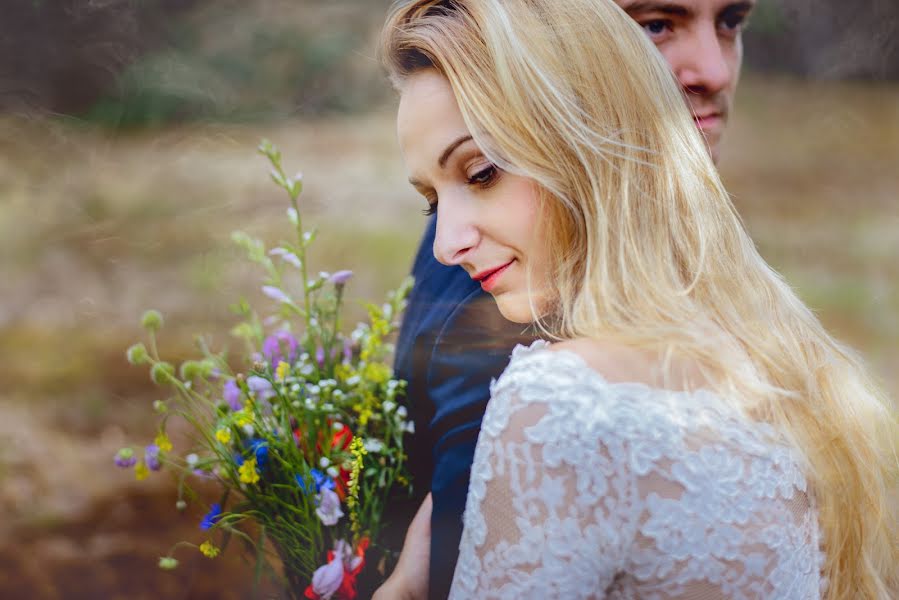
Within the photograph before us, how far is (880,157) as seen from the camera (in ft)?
7.19

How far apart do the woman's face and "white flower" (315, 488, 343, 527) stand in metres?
0.30

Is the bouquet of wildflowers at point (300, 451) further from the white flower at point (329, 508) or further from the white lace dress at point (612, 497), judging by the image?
the white lace dress at point (612, 497)

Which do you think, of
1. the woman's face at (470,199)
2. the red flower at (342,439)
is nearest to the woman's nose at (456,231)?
the woman's face at (470,199)

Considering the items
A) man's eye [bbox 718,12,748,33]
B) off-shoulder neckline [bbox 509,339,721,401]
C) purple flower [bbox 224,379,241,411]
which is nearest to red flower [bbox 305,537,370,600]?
purple flower [bbox 224,379,241,411]

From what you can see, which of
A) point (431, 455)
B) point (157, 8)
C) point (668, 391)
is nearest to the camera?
point (668, 391)

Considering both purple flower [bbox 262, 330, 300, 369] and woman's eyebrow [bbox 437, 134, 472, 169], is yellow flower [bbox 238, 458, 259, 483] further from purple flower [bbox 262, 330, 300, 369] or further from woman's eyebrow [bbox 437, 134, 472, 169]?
woman's eyebrow [bbox 437, 134, 472, 169]

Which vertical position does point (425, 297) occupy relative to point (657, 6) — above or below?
below

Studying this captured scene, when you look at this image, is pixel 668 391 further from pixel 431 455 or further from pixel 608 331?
pixel 431 455

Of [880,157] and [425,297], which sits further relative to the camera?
[880,157]

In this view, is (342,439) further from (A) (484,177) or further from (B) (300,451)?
(A) (484,177)

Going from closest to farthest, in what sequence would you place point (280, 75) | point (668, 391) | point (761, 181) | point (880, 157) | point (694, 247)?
1. point (668, 391)
2. point (694, 247)
3. point (280, 75)
4. point (880, 157)
5. point (761, 181)

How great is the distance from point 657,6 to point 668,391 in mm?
643

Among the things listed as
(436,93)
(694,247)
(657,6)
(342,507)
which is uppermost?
(657,6)

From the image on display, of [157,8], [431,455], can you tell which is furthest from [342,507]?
[157,8]
